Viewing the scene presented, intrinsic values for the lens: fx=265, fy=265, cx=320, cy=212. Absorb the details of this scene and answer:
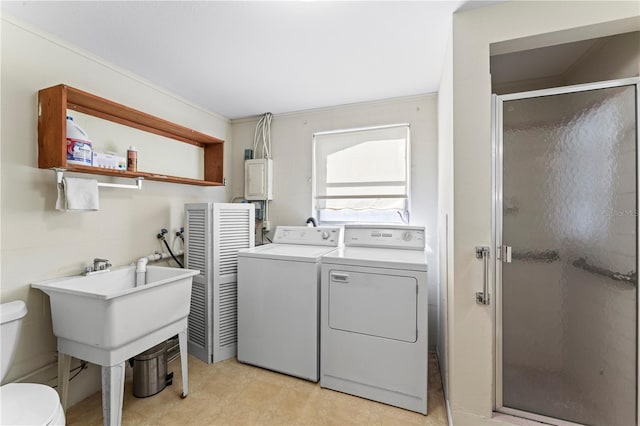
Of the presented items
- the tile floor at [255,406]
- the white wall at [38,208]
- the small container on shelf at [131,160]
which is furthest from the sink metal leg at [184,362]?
the small container on shelf at [131,160]

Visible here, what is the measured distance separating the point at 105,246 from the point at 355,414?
2056mm

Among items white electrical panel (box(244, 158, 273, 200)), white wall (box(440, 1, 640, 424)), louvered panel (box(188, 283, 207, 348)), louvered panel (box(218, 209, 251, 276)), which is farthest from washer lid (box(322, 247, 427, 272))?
white electrical panel (box(244, 158, 273, 200))

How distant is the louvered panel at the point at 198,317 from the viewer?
2.25 m

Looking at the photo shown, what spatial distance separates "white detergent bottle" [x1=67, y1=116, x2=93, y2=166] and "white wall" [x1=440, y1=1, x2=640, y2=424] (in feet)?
7.13

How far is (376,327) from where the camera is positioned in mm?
1753

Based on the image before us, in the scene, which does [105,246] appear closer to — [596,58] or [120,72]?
[120,72]

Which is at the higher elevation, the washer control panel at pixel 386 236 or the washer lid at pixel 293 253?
the washer control panel at pixel 386 236

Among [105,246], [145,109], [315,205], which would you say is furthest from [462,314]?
[145,109]

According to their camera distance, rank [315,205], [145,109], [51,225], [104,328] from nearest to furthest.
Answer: [104,328] → [51,225] → [145,109] → [315,205]

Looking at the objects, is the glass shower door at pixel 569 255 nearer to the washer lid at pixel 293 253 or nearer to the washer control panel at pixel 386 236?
the washer control panel at pixel 386 236

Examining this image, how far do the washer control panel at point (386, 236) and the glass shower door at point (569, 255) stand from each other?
0.71 metres

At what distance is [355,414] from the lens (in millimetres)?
1673

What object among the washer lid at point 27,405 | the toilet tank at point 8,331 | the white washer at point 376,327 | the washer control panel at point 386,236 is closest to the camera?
the washer lid at point 27,405

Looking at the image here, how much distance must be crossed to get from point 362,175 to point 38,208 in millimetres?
2390
